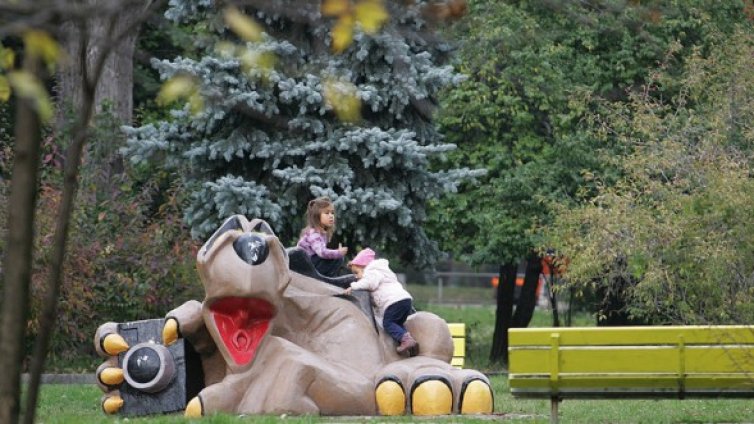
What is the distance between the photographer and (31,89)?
4930 millimetres

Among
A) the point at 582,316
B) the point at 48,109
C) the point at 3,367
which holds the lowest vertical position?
the point at 582,316

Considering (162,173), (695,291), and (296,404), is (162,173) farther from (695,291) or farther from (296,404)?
(296,404)

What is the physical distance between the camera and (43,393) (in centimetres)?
1842

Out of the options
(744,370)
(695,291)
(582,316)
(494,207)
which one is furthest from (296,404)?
(582,316)

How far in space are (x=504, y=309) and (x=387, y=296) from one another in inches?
682

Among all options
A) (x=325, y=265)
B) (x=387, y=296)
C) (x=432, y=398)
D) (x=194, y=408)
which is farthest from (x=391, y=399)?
(x=325, y=265)

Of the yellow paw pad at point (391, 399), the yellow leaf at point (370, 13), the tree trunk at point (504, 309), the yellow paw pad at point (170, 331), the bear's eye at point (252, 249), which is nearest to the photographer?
the yellow leaf at point (370, 13)

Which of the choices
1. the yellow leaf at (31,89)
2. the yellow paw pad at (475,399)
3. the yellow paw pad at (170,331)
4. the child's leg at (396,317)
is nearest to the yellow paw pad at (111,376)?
the yellow paw pad at (170,331)

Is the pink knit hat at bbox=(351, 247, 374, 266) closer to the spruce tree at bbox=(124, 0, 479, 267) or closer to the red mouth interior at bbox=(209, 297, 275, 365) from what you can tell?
the red mouth interior at bbox=(209, 297, 275, 365)

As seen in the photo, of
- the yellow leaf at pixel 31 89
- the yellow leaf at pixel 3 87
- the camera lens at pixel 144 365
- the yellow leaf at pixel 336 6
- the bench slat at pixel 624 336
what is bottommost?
the camera lens at pixel 144 365

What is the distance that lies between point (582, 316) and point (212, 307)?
1266 inches

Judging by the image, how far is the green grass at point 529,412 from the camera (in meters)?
13.1

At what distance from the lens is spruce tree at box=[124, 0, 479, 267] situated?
865 inches

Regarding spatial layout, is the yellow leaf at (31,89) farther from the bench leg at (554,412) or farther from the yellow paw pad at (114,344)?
the yellow paw pad at (114,344)
